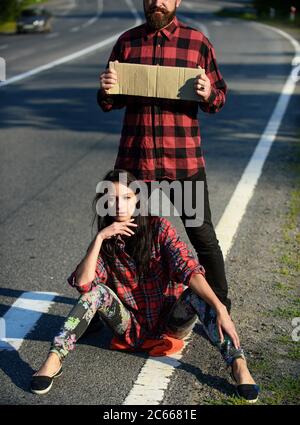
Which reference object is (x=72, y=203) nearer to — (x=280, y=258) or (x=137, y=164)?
(x=280, y=258)

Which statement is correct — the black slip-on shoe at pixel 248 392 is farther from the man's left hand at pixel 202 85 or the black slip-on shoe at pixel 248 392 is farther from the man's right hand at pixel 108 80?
the man's right hand at pixel 108 80

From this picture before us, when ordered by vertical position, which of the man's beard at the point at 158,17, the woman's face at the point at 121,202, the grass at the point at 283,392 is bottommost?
the grass at the point at 283,392

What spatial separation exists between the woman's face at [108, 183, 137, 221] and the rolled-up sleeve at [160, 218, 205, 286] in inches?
8.1

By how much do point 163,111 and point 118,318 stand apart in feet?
3.65

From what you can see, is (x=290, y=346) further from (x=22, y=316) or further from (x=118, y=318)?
(x=22, y=316)

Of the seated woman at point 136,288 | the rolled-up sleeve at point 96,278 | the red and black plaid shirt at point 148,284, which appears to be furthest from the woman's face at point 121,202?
the rolled-up sleeve at point 96,278

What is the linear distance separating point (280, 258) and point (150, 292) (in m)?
1.82

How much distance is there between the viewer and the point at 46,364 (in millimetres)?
4207

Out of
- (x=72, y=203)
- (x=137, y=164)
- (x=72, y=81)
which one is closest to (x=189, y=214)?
(x=137, y=164)

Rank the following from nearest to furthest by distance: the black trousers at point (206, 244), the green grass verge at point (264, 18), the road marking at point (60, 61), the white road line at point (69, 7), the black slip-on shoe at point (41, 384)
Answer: the black slip-on shoe at point (41, 384), the black trousers at point (206, 244), the road marking at point (60, 61), the green grass verge at point (264, 18), the white road line at point (69, 7)

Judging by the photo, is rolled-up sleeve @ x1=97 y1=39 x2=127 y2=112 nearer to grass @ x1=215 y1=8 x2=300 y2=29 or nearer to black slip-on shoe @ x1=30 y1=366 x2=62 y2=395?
black slip-on shoe @ x1=30 y1=366 x2=62 y2=395

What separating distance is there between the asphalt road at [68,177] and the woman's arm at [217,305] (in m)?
0.34

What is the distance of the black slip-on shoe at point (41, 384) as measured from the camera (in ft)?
13.5

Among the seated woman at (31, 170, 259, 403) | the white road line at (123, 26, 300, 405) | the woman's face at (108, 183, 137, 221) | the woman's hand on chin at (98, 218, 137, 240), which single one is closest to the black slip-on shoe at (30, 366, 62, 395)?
Answer: the seated woman at (31, 170, 259, 403)
